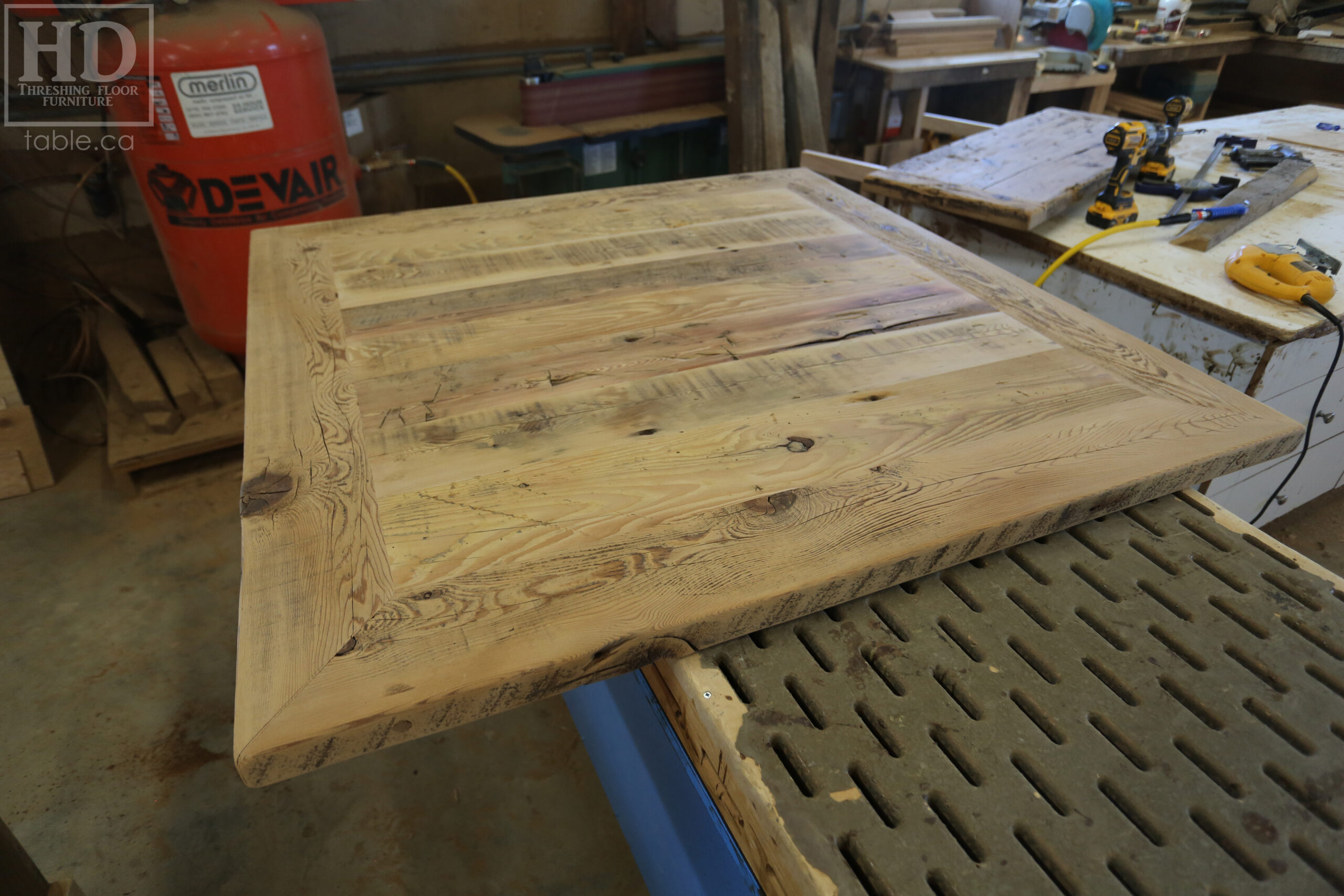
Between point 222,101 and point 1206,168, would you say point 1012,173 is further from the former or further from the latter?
point 222,101

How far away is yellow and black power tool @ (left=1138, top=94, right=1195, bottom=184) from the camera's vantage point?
5.54 feet

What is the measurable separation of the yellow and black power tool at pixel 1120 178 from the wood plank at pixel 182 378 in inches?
93.1

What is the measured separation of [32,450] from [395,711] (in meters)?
2.17

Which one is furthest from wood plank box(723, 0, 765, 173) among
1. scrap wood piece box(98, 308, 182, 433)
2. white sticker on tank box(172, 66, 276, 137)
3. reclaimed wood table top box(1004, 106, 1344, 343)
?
scrap wood piece box(98, 308, 182, 433)

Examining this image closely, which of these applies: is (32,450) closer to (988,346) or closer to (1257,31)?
(988,346)

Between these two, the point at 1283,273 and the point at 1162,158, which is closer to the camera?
the point at 1283,273

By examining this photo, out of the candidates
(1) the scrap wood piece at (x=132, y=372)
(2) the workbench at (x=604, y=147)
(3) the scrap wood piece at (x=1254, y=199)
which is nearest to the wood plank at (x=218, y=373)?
(1) the scrap wood piece at (x=132, y=372)

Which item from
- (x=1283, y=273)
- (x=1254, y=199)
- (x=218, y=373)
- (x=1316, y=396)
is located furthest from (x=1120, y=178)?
(x=218, y=373)

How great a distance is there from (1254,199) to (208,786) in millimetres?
2421

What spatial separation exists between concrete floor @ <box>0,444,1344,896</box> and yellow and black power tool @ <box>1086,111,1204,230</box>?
1538mm

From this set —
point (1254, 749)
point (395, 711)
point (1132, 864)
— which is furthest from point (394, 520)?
point (1254, 749)

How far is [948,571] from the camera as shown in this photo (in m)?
0.78

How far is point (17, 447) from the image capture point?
2072 mm

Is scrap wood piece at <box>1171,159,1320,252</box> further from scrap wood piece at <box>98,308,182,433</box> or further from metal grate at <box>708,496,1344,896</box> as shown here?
scrap wood piece at <box>98,308,182,433</box>
